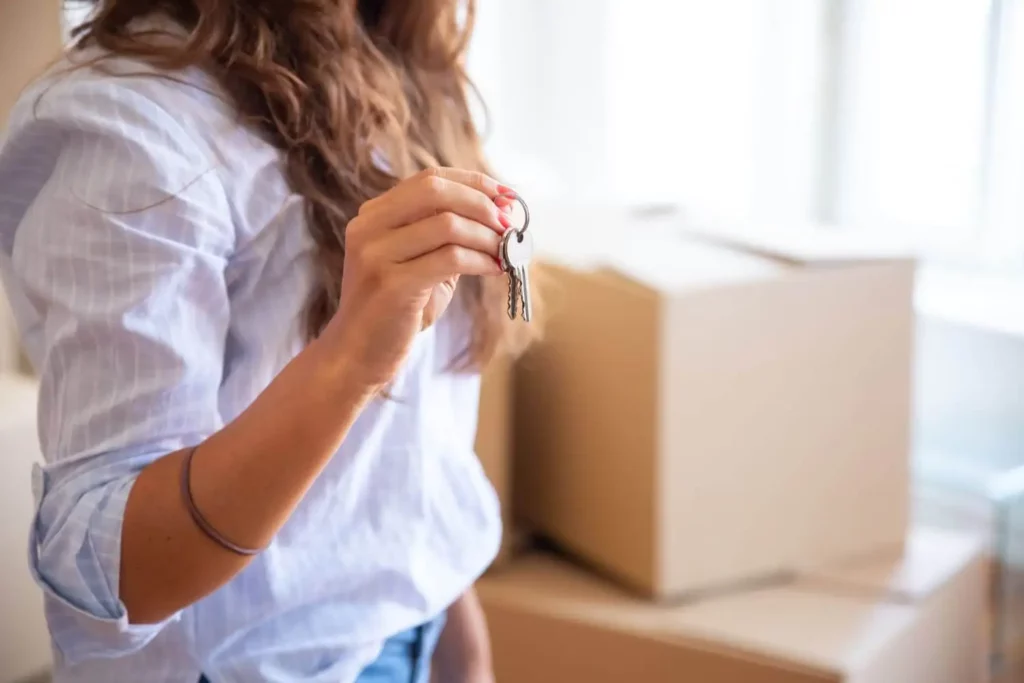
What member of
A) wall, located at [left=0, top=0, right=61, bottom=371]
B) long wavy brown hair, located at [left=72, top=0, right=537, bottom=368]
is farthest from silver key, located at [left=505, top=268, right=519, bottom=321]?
wall, located at [left=0, top=0, right=61, bottom=371]

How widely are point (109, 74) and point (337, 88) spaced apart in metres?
0.12

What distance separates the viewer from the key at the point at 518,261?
0.48 m

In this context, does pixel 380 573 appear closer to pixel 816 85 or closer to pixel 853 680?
pixel 853 680

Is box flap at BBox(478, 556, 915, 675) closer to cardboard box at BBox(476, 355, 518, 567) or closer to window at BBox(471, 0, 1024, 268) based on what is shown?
cardboard box at BBox(476, 355, 518, 567)

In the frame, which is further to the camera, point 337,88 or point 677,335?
point 677,335

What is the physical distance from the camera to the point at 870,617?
2.95ft

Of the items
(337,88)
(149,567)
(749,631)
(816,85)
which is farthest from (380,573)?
(816,85)

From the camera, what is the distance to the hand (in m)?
0.46

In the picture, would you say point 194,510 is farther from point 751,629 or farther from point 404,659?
point 751,629

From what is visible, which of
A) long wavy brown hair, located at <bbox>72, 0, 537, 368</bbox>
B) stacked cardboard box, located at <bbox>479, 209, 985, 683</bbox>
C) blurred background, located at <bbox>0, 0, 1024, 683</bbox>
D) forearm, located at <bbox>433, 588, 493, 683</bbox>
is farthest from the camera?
blurred background, located at <bbox>0, 0, 1024, 683</bbox>

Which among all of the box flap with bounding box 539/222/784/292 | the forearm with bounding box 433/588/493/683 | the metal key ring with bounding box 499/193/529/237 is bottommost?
the forearm with bounding box 433/588/493/683

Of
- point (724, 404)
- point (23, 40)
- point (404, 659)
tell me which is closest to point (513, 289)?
point (404, 659)

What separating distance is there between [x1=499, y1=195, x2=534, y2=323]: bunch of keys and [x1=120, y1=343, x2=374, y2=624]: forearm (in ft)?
0.25

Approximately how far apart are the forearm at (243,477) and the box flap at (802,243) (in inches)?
21.2
